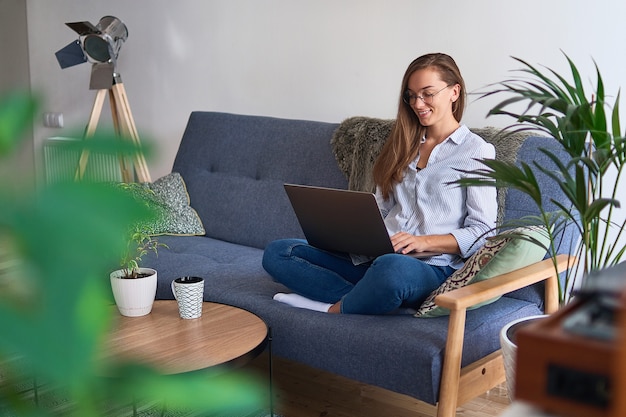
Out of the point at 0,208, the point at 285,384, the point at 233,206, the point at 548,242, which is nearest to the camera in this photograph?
the point at 0,208

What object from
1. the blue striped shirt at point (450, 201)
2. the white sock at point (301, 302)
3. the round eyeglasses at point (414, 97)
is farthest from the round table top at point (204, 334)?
the round eyeglasses at point (414, 97)

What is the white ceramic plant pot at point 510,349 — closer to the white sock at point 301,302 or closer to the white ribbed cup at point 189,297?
the white sock at point 301,302

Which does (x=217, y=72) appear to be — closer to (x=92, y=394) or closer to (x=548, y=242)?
(x=548, y=242)

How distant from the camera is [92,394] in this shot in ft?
0.99

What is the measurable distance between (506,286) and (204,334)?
32.8 inches

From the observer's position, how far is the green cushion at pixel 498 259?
2.11m

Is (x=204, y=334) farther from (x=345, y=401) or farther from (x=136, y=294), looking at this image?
(x=345, y=401)

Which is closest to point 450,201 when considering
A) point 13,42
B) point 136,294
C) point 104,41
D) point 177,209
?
point 136,294

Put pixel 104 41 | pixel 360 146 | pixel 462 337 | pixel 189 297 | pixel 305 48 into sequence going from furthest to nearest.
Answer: pixel 104 41, pixel 305 48, pixel 360 146, pixel 189 297, pixel 462 337

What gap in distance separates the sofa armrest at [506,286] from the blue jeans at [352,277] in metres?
0.22

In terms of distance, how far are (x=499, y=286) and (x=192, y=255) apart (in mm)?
1368

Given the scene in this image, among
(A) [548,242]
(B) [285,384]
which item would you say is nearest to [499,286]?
(A) [548,242]

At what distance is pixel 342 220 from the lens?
2.36m

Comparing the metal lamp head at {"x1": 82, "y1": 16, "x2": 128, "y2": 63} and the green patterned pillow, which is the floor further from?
the metal lamp head at {"x1": 82, "y1": 16, "x2": 128, "y2": 63}
